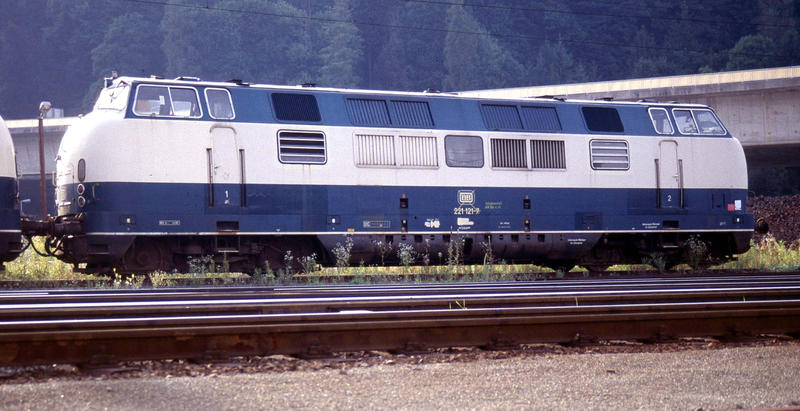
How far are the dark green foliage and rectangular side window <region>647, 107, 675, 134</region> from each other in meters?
47.0

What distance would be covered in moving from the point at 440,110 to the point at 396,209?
217 centimetres

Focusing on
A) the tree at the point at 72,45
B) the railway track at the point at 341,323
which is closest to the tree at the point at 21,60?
the tree at the point at 72,45

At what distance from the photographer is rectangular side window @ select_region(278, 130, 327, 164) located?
639 inches

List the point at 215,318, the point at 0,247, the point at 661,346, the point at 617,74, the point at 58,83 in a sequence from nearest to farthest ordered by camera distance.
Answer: the point at 215,318 → the point at 661,346 → the point at 0,247 → the point at 58,83 → the point at 617,74

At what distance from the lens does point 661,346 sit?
8.58 meters

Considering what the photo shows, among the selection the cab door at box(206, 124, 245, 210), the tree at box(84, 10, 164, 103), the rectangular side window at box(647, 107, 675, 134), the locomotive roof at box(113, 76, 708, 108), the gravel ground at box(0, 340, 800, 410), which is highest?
the tree at box(84, 10, 164, 103)

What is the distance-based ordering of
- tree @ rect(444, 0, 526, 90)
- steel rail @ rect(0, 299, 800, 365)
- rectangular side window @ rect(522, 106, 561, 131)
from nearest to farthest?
1. steel rail @ rect(0, 299, 800, 365)
2. rectangular side window @ rect(522, 106, 561, 131)
3. tree @ rect(444, 0, 526, 90)

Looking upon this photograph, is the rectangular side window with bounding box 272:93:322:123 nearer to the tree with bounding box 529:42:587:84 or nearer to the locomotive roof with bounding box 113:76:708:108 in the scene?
the locomotive roof with bounding box 113:76:708:108

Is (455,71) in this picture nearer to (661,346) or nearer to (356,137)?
(356,137)

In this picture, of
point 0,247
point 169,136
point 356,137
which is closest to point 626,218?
point 356,137

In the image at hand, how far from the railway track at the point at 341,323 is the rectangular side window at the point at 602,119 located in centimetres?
824

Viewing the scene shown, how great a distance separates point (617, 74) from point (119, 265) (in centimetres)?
6551

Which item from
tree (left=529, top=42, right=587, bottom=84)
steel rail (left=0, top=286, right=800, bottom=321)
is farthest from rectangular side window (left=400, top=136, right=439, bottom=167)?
tree (left=529, top=42, right=587, bottom=84)

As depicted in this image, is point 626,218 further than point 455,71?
No
